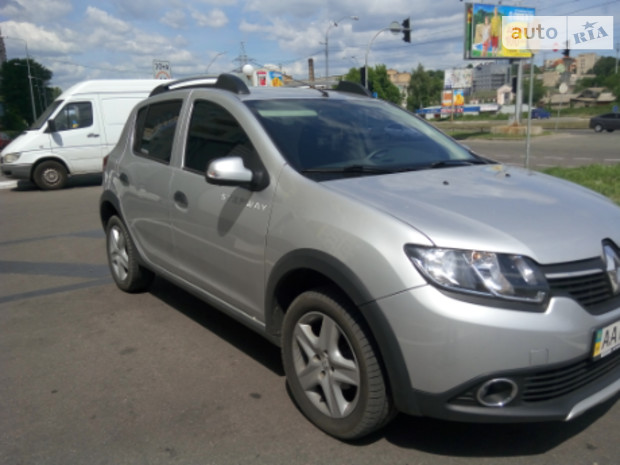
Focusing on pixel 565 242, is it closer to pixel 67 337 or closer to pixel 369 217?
pixel 369 217

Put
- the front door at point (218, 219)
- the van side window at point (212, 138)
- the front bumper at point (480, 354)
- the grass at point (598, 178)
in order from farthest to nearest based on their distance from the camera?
the grass at point (598, 178) → the van side window at point (212, 138) → the front door at point (218, 219) → the front bumper at point (480, 354)

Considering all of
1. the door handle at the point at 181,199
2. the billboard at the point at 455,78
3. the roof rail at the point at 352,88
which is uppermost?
the billboard at the point at 455,78

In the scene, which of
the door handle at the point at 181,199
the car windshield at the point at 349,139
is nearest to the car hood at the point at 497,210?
the car windshield at the point at 349,139

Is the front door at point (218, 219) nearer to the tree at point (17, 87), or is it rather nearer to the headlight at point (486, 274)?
the headlight at point (486, 274)

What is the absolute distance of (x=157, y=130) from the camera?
4688mm

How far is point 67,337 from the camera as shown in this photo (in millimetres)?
4449

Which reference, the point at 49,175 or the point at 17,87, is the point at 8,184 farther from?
the point at 17,87

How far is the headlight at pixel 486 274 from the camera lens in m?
2.35

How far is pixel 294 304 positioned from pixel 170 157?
5.97ft

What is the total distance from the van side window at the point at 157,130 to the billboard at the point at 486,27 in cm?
3593

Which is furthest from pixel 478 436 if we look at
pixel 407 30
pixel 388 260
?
pixel 407 30

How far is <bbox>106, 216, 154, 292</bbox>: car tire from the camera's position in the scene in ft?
16.8

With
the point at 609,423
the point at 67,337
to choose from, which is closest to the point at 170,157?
the point at 67,337

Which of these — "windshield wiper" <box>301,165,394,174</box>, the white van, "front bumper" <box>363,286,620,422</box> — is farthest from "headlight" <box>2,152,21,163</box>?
"front bumper" <box>363,286,620,422</box>
